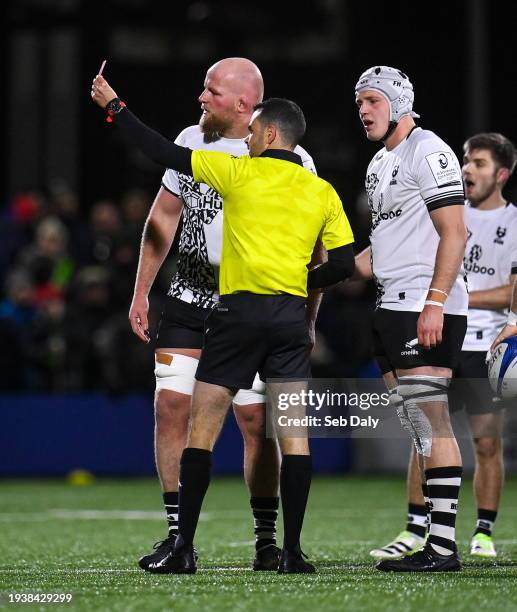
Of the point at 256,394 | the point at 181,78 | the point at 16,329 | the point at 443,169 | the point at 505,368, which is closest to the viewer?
the point at 443,169

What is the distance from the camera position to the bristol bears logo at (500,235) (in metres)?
7.00

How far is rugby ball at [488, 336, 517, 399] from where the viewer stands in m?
5.82

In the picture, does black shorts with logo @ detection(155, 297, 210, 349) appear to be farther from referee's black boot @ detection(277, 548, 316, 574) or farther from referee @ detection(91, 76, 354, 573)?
referee's black boot @ detection(277, 548, 316, 574)

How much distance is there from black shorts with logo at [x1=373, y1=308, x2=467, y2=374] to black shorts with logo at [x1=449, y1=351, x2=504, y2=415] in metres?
0.96

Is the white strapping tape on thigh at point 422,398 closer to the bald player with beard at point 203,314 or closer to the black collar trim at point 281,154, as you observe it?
the bald player with beard at point 203,314

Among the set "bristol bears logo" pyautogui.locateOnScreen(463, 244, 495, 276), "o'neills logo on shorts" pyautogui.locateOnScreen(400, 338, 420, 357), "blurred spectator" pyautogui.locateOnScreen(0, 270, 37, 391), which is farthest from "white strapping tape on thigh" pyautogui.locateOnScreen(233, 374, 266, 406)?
"blurred spectator" pyautogui.locateOnScreen(0, 270, 37, 391)

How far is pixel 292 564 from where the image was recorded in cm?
550

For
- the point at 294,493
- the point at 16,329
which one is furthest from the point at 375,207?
the point at 16,329

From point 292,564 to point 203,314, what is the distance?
3.93 feet

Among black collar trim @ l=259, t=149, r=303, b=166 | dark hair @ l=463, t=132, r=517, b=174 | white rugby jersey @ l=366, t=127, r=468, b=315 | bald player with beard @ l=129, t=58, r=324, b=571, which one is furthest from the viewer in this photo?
dark hair @ l=463, t=132, r=517, b=174

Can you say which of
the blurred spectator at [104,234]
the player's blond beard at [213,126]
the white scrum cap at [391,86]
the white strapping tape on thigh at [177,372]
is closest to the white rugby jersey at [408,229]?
the white scrum cap at [391,86]

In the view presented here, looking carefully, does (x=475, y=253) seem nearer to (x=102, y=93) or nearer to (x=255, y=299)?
(x=255, y=299)

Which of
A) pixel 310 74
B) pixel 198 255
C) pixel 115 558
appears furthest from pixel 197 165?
pixel 310 74

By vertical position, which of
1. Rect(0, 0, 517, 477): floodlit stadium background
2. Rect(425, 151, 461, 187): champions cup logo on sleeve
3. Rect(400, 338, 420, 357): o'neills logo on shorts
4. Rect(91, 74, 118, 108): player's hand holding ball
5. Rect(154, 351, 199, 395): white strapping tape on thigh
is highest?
Rect(0, 0, 517, 477): floodlit stadium background
